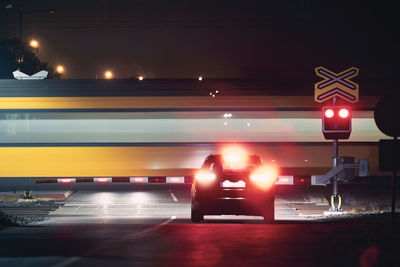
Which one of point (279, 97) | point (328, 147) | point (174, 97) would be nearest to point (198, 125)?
point (174, 97)

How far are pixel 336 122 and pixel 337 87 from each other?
167 cm

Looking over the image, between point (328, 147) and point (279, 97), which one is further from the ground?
point (279, 97)

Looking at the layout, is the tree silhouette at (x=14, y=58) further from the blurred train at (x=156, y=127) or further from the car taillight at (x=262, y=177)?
the car taillight at (x=262, y=177)

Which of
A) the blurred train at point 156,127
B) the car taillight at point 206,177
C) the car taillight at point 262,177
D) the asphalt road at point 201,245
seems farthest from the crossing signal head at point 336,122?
the blurred train at point 156,127

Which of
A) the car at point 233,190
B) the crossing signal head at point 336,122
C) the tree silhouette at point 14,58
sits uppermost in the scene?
the tree silhouette at point 14,58

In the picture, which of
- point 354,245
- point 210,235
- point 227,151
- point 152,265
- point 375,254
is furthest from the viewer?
point 227,151

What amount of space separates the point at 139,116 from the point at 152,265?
16.8 metres

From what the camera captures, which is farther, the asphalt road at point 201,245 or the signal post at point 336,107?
the signal post at point 336,107

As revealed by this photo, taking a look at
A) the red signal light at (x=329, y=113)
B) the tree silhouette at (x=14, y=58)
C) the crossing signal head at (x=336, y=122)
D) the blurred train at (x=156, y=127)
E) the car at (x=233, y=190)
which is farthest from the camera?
the tree silhouette at (x=14, y=58)

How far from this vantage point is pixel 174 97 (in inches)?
1003

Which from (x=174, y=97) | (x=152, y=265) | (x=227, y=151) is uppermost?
(x=174, y=97)

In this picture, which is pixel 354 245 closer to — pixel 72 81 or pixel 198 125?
pixel 198 125

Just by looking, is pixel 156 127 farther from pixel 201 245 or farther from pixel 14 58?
Result: pixel 14 58

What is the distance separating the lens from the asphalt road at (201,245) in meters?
9.26
